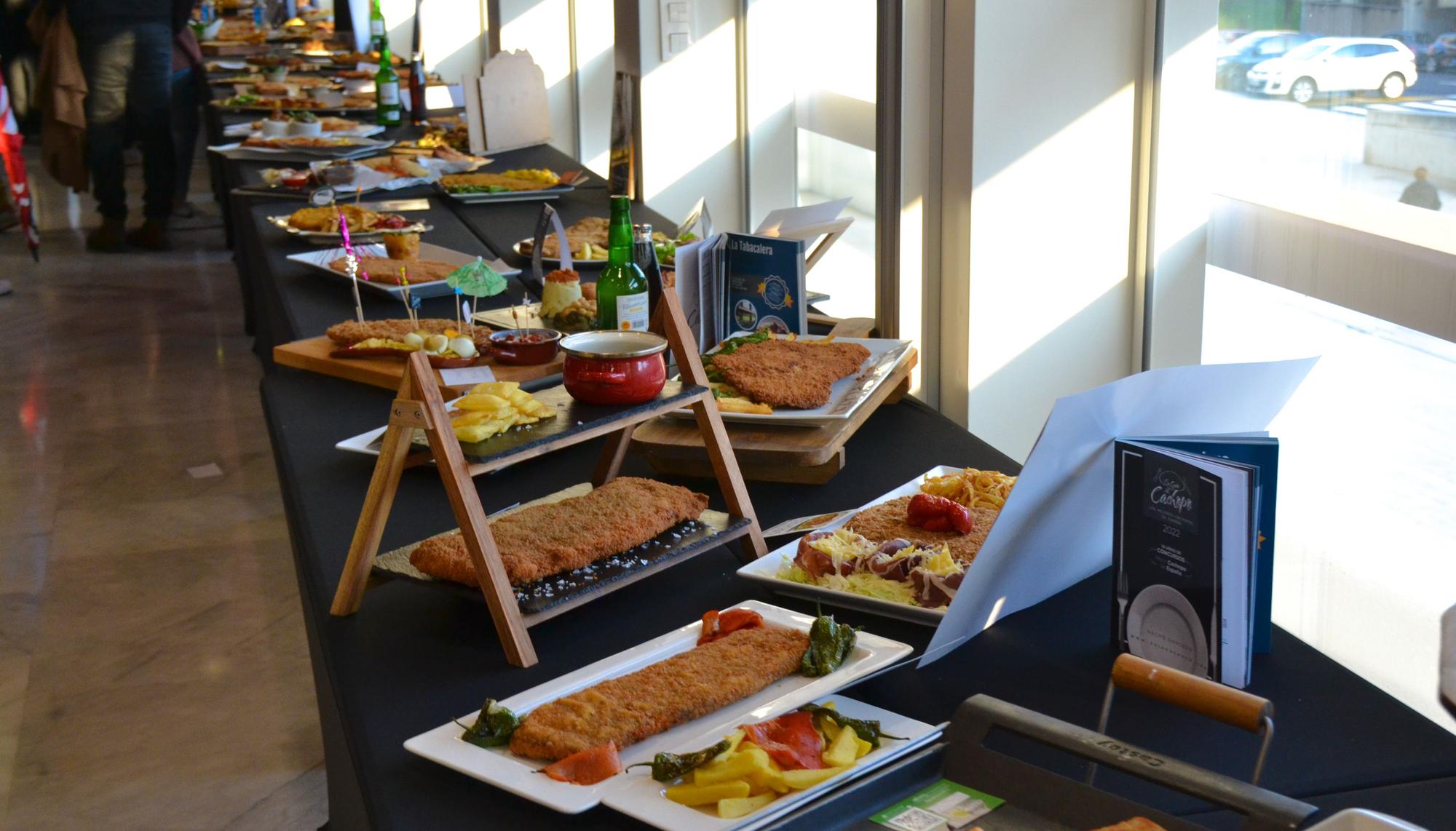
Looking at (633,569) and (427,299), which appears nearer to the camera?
(633,569)

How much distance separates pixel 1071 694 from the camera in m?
1.02

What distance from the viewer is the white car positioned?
1473mm

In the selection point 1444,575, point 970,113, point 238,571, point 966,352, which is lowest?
point 238,571

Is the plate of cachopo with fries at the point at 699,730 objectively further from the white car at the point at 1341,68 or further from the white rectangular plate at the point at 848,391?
the white car at the point at 1341,68

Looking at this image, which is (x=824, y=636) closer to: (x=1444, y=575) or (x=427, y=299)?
(x=1444, y=575)

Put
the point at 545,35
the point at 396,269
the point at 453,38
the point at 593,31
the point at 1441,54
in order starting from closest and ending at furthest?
the point at 1441,54 < the point at 396,269 < the point at 593,31 < the point at 545,35 < the point at 453,38

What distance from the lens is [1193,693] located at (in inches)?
32.8

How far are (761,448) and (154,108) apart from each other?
5.17 metres

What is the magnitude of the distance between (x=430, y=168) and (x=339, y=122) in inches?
35.8

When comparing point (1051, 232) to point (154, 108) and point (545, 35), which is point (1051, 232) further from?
point (154, 108)

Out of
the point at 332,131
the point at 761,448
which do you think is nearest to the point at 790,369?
the point at 761,448

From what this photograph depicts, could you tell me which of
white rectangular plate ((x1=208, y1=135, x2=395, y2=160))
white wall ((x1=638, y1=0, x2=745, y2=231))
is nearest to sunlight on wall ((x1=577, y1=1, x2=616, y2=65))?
white wall ((x1=638, y1=0, x2=745, y2=231))

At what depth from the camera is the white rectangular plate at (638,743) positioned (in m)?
0.88

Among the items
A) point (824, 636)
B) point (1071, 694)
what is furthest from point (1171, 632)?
point (824, 636)
